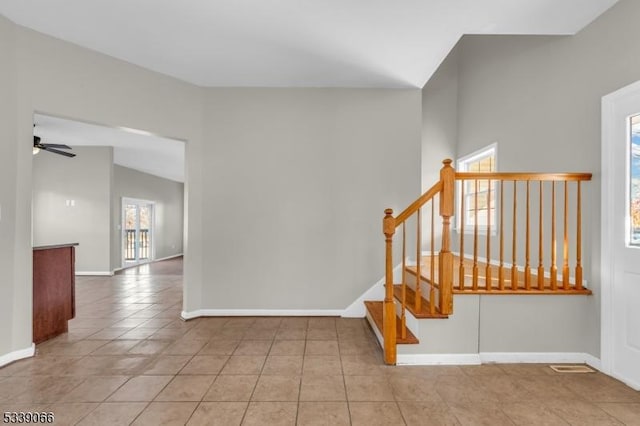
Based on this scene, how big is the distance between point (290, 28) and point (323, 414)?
2.98m

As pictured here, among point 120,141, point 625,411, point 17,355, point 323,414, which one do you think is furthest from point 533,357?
point 120,141

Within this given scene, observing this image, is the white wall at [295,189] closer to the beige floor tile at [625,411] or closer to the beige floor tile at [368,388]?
the beige floor tile at [368,388]

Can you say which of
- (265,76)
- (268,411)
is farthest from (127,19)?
(268,411)

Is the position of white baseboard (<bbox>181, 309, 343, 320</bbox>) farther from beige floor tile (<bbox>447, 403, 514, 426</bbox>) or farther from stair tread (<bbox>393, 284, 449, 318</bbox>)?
beige floor tile (<bbox>447, 403, 514, 426</bbox>)

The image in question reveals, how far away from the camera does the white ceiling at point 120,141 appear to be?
5275 millimetres

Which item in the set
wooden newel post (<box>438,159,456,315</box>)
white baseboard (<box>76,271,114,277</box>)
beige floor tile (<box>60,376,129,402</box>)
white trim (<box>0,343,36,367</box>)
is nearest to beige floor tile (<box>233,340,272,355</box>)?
beige floor tile (<box>60,376,129,402</box>)

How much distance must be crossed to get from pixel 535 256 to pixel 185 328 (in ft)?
12.4

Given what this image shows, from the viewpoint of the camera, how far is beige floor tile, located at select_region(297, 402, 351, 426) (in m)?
1.92

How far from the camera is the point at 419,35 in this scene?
9.53ft

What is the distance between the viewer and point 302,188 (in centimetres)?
400

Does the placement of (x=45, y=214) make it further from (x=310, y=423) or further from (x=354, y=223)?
(x=310, y=423)

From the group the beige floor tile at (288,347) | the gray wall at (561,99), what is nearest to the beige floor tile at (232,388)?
the beige floor tile at (288,347)

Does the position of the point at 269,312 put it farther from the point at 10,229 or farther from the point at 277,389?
the point at 10,229

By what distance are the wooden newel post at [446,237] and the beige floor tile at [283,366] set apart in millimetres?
1259
